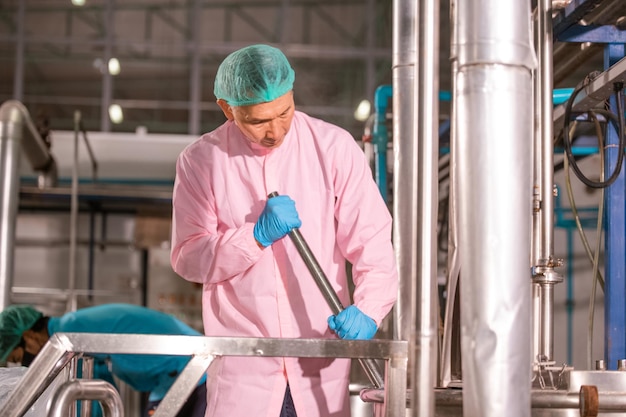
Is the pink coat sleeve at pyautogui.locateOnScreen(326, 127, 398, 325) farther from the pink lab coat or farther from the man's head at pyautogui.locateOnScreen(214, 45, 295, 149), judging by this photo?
the man's head at pyautogui.locateOnScreen(214, 45, 295, 149)

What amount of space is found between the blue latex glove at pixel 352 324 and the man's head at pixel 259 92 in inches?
16.3

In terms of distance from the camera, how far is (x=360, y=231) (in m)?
1.96

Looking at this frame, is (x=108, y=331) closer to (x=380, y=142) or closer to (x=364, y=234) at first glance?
(x=380, y=142)

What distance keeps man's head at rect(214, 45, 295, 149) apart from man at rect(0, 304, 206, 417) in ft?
7.33

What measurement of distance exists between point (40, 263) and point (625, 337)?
20.0 ft

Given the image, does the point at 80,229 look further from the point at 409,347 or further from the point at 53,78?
the point at 409,347

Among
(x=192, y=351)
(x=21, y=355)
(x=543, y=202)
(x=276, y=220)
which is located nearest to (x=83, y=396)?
(x=192, y=351)

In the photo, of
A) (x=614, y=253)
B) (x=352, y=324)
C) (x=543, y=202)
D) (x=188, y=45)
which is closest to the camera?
(x=352, y=324)

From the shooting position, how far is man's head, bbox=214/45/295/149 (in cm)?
193

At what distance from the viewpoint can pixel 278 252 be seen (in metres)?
2.01

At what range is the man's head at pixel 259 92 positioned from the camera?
76.1 inches

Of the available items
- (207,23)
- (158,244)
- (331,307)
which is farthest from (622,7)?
(207,23)

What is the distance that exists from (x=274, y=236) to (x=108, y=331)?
242 cm

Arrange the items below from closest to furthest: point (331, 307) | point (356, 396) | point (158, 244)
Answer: point (331, 307), point (356, 396), point (158, 244)
